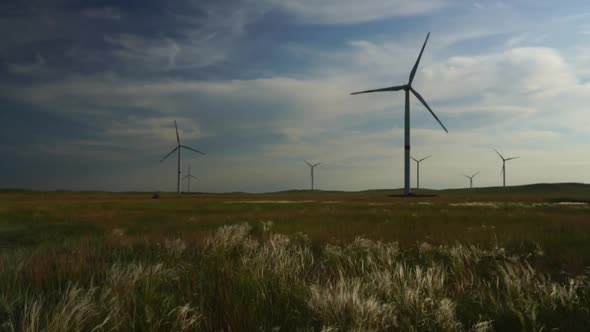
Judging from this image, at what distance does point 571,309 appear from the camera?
15.7ft

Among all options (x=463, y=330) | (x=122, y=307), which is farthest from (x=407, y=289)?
(x=122, y=307)

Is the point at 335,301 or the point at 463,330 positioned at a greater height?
the point at 335,301

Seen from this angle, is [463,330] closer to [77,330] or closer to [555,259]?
[77,330]

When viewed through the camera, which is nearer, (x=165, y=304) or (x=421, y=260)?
(x=165, y=304)

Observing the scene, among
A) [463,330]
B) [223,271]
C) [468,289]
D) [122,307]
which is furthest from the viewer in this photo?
[223,271]

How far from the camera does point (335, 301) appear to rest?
14.4 feet

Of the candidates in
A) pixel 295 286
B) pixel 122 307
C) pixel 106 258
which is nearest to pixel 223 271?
pixel 295 286

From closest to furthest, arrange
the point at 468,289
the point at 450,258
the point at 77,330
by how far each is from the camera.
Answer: the point at 77,330 < the point at 468,289 < the point at 450,258

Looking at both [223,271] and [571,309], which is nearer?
[571,309]

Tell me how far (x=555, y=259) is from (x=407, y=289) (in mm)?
5799

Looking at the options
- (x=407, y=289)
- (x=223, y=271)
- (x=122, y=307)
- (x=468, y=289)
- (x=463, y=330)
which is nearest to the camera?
(x=463, y=330)

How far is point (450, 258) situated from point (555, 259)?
8.10 ft

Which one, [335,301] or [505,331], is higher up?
[335,301]

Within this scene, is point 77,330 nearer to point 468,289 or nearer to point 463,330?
point 463,330
